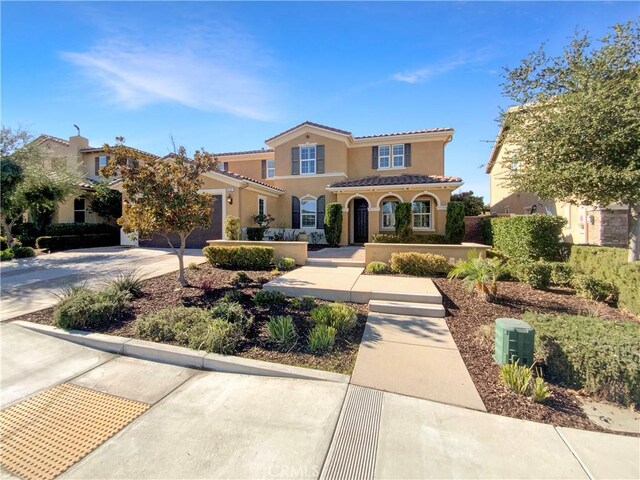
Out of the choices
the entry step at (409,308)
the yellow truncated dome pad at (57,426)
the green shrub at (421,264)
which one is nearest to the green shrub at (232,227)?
Answer: the green shrub at (421,264)

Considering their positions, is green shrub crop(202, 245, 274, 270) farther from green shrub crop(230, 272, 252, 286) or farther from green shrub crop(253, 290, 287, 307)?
green shrub crop(253, 290, 287, 307)

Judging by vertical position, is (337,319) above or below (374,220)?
below

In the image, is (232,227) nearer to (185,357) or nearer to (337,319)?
(337,319)

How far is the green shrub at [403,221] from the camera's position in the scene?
15141 mm

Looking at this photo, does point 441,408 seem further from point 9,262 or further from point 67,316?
point 9,262

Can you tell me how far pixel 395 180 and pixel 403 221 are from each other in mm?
2783

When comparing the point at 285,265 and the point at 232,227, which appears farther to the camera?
the point at 232,227

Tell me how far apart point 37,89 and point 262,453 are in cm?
1122

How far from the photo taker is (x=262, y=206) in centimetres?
1767

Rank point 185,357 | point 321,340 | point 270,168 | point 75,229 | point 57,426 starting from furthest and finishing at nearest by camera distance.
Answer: point 270,168 < point 75,229 < point 321,340 < point 185,357 < point 57,426

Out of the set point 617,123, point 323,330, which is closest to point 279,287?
point 323,330

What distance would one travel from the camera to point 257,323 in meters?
5.32

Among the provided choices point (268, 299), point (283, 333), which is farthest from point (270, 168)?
point (283, 333)

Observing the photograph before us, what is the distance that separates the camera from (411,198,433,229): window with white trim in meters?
16.5
